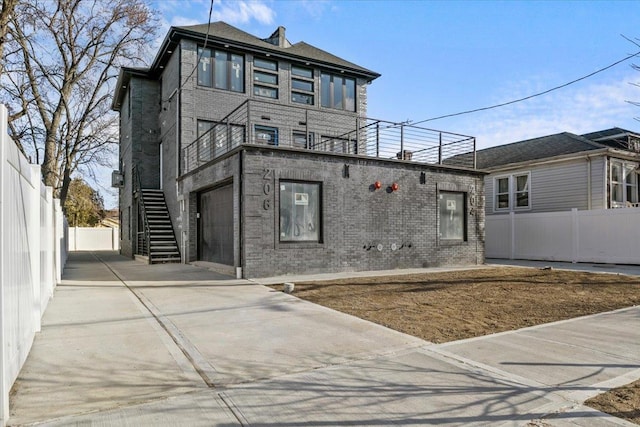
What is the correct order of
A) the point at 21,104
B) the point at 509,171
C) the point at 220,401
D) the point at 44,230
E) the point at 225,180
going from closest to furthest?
the point at 220,401 < the point at 44,230 < the point at 225,180 < the point at 21,104 < the point at 509,171

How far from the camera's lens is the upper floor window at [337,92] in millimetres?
18750

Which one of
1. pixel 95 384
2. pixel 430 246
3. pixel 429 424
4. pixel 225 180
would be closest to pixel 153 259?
pixel 225 180

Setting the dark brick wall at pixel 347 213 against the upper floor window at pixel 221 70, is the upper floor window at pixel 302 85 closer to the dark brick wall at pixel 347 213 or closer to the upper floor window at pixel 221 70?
the upper floor window at pixel 221 70

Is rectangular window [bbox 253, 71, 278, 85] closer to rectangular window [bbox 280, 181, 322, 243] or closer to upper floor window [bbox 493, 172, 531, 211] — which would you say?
rectangular window [bbox 280, 181, 322, 243]

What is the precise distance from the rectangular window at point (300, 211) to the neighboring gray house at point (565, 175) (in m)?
13.0

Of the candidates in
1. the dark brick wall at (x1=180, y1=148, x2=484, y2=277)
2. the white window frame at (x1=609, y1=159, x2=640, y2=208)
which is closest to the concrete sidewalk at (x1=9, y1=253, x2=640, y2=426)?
the dark brick wall at (x1=180, y1=148, x2=484, y2=277)

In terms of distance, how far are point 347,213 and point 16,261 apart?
9.20m

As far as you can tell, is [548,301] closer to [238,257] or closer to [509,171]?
[238,257]

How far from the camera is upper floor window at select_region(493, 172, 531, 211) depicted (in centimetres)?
2066

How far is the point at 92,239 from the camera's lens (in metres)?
33.8

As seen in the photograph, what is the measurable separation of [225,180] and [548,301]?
8.54 meters

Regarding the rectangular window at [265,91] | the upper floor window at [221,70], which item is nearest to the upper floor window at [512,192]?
the rectangular window at [265,91]

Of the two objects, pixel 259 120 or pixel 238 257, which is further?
pixel 259 120

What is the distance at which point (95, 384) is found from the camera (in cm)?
371
